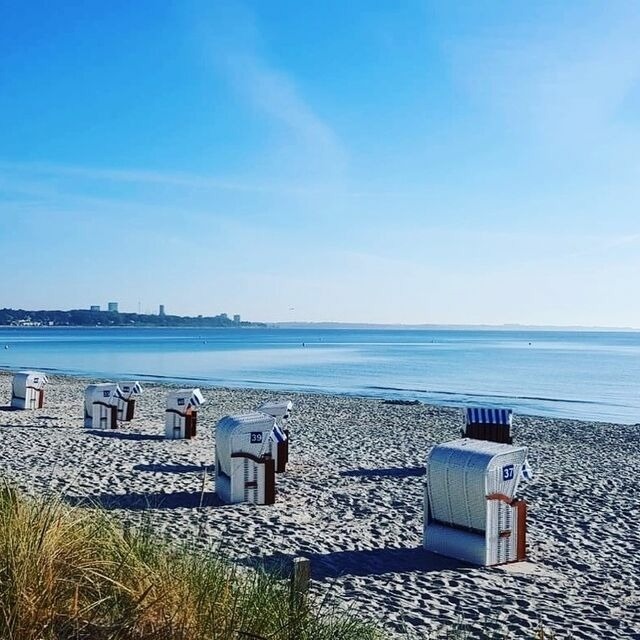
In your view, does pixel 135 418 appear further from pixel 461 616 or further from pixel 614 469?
pixel 461 616

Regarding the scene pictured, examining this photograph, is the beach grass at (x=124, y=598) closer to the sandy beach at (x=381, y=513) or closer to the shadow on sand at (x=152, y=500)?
the sandy beach at (x=381, y=513)

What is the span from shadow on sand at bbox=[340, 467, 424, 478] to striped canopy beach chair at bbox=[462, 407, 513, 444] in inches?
75.9

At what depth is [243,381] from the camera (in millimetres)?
44656

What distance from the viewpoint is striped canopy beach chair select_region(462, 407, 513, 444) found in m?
14.5

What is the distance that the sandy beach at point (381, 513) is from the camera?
634 cm

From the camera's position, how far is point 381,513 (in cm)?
963

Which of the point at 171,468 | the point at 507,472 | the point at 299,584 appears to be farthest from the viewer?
the point at 171,468

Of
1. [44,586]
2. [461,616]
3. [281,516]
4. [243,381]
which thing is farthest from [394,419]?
[243,381]

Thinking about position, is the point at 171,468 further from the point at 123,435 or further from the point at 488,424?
the point at 488,424

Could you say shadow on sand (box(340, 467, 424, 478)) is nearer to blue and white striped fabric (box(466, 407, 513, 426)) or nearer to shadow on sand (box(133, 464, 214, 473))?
blue and white striped fabric (box(466, 407, 513, 426))

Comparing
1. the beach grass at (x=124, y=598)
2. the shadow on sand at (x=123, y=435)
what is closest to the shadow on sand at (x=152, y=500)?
the beach grass at (x=124, y=598)

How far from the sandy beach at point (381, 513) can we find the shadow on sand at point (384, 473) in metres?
0.03

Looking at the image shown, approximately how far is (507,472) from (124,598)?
458cm

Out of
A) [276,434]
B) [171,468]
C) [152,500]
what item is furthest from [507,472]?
[171,468]
